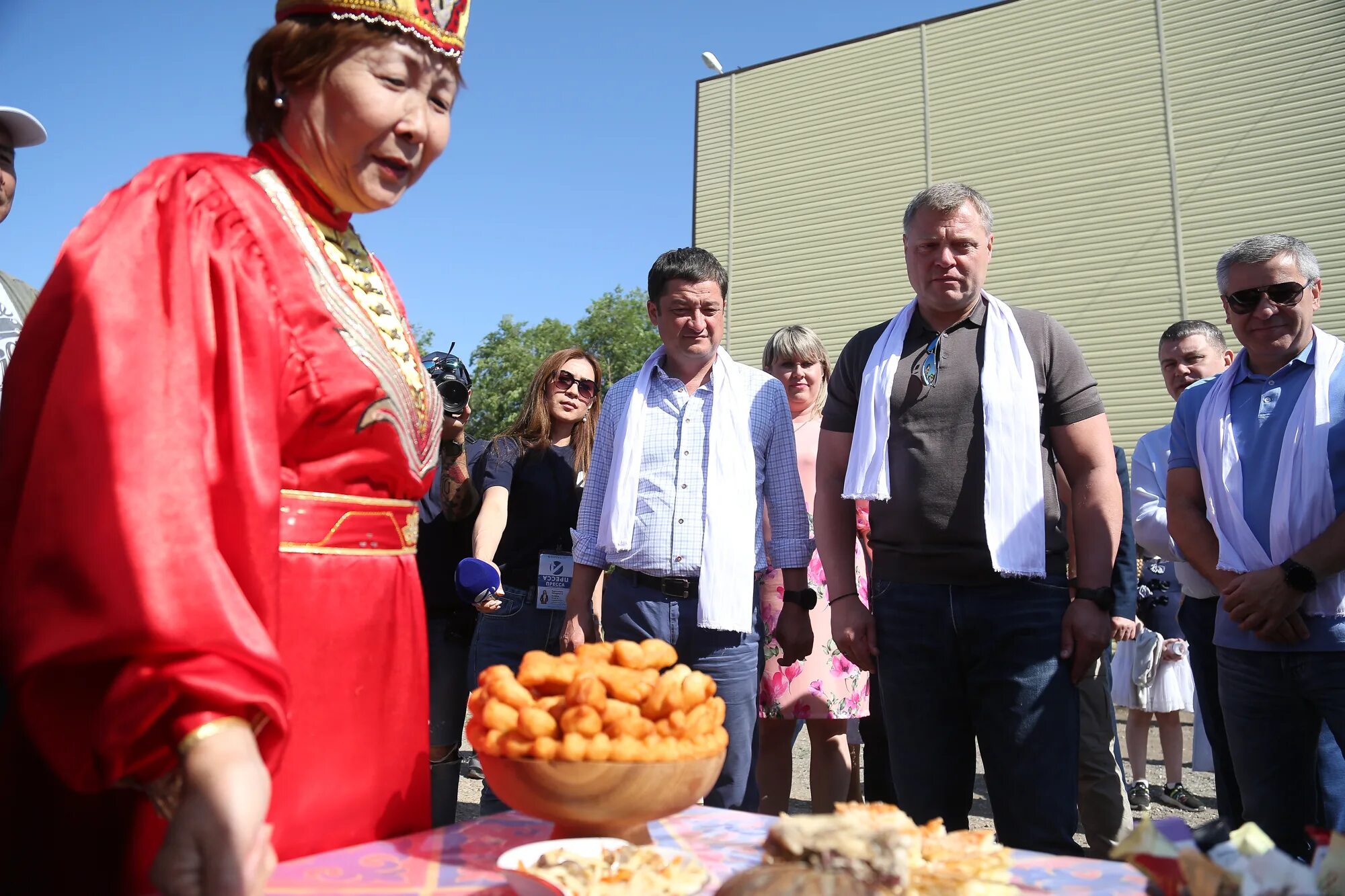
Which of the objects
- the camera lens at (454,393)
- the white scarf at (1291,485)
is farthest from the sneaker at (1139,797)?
the camera lens at (454,393)

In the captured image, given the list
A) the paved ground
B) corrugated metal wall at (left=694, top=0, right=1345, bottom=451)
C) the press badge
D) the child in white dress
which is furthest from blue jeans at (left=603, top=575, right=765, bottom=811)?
corrugated metal wall at (left=694, top=0, right=1345, bottom=451)

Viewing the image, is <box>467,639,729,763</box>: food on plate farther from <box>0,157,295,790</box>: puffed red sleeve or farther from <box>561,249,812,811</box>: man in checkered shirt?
<box>561,249,812,811</box>: man in checkered shirt

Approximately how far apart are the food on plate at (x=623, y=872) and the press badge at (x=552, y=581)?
9.83 feet

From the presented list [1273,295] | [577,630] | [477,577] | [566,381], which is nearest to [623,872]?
[477,577]

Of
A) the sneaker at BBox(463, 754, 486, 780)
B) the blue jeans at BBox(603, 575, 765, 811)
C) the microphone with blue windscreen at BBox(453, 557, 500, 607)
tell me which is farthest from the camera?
the sneaker at BBox(463, 754, 486, 780)

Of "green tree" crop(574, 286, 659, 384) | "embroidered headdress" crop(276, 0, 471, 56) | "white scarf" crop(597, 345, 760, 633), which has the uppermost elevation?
"green tree" crop(574, 286, 659, 384)

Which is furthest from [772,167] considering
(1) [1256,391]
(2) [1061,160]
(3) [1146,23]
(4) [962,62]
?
(1) [1256,391]

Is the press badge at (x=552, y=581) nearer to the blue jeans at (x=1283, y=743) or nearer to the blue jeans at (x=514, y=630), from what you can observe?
the blue jeans at (x=514, y=630)

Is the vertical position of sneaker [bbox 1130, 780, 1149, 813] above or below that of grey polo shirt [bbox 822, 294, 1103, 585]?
below

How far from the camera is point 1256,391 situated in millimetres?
3018

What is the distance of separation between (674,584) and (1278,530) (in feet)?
6.04

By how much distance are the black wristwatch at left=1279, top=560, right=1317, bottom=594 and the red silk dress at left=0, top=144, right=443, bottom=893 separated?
2.46m

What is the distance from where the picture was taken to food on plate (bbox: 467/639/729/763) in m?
1.21

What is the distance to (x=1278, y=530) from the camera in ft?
9.26
